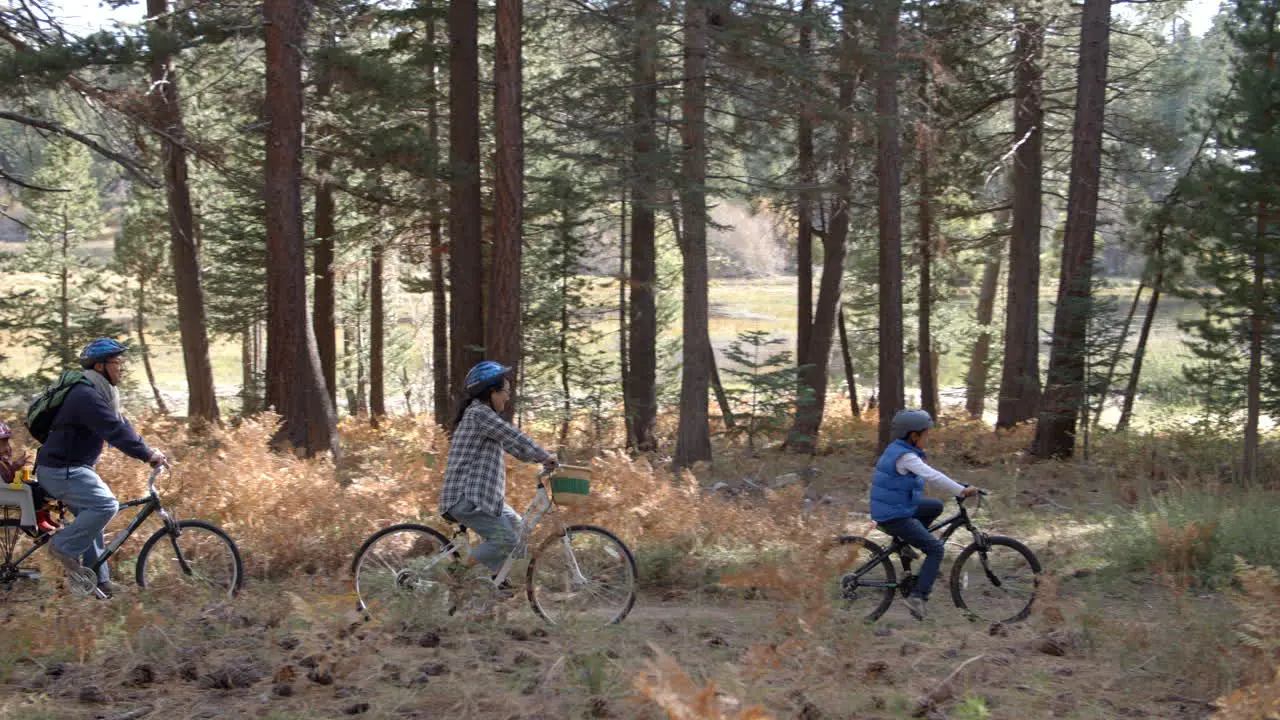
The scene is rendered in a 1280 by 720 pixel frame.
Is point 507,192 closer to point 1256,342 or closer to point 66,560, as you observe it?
point 66,560

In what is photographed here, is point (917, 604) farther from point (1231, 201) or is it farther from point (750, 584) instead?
point (1231, 201)

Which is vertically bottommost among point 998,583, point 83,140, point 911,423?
point 998,583

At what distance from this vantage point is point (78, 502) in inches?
288

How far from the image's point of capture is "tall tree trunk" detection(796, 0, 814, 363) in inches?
640

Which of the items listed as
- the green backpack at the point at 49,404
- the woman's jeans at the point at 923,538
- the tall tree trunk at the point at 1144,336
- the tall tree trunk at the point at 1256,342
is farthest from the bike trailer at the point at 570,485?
the tall tree trunk at the point at 1144,336

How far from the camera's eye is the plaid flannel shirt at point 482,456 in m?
7.18

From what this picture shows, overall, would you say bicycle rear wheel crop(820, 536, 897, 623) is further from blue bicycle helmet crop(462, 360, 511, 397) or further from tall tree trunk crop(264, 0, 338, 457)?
tall tree trunk crop(264, 0, 338, 457)

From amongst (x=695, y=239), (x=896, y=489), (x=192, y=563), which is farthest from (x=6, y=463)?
(x=695, y=239)

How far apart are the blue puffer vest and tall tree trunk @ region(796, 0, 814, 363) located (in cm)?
887

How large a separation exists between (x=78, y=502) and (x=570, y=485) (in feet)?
12.0

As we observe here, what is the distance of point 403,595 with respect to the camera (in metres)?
7.16

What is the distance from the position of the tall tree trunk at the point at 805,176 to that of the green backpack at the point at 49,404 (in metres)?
11.3

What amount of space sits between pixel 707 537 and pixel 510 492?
6.96 ft

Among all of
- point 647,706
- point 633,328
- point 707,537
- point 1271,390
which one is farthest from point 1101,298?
point 647,706
